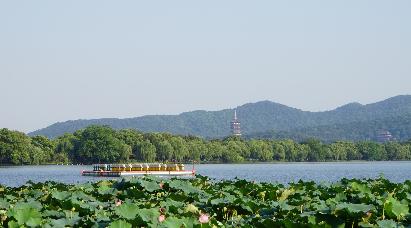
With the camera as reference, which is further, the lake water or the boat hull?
the boat hull

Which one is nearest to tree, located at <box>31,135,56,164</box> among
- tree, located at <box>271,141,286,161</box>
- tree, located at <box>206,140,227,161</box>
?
tree, located at <box>206,140,227,161</box>

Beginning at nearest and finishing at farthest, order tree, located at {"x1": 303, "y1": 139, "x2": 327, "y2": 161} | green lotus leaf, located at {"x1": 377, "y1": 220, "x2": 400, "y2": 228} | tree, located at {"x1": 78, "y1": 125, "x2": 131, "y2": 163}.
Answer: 1. green lotus leaf, located at {"x1": 377, "y1": 220, "x2": 400, "y2": 228}
2. tree, located at {"x1": 78, "y1": 125, "x2": 131, "y2": 163}
3. tree, located at {"x1": 303, "y1": 139, "x2": 327, "y2": 161}

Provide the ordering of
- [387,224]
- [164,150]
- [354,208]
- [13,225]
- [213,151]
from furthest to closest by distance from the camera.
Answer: [213,151]
[164,150]
[354,208]
[13,225]
[387,224]

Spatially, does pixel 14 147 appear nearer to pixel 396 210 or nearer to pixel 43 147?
pixel 43 147

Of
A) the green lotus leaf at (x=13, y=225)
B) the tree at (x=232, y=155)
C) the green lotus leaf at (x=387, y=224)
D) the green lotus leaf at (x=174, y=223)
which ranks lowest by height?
the green lotus leaf at (x=387, y=224)

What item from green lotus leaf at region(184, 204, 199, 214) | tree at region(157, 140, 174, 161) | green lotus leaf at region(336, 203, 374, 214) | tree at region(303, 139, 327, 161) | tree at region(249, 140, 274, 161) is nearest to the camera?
green lotus leaf at region(336, 203, 374, 214)

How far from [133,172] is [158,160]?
1985 inches

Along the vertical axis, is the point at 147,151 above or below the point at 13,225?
above

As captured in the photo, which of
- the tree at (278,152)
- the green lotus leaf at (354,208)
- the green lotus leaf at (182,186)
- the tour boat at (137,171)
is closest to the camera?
the green lotus leaf at (354,208)

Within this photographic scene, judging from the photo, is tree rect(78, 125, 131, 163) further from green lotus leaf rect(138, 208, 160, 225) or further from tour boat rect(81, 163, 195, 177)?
green lotus leaf rect(138, 208, 160, 225)

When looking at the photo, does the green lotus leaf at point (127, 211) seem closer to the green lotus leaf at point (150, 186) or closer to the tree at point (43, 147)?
the green lotus leaf at point (150, 186)

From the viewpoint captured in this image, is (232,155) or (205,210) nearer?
(205,210)

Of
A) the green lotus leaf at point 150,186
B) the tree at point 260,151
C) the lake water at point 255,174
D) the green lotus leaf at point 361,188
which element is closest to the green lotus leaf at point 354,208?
the green lotus leaf at point 361,188

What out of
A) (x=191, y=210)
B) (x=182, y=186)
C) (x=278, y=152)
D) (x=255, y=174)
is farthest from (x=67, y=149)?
(x=191, y=210)
